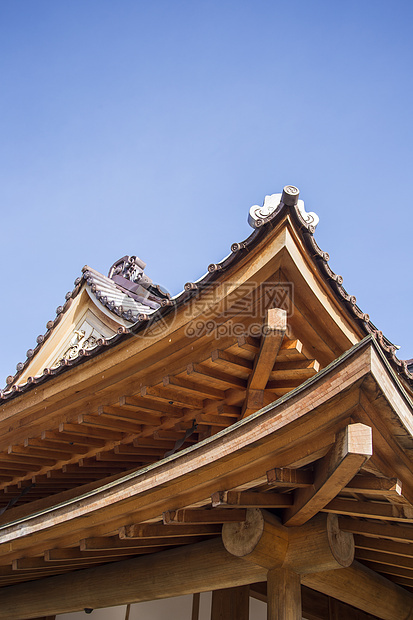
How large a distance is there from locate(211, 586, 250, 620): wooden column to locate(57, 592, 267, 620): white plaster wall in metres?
0.94

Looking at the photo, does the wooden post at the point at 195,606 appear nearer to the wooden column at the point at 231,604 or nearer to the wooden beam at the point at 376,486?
the wooden column at the point at 231,604

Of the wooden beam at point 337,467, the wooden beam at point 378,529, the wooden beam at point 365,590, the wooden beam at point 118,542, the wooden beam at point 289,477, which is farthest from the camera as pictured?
the wooden beam at point 365,590

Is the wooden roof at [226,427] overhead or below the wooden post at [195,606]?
overhead

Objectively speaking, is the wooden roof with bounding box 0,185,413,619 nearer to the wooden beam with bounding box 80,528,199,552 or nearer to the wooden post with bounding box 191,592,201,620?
the wooden beam with bounding box 80,528,199,552

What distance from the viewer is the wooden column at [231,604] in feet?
16.5

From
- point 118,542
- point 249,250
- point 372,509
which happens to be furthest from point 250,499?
point 249,250

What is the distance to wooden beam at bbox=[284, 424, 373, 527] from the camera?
2.76 metres

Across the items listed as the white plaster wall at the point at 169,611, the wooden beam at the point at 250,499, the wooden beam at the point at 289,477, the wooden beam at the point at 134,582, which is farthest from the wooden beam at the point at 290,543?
the white plaster wall at the point at 169,611

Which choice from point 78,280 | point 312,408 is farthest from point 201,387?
point 78,280

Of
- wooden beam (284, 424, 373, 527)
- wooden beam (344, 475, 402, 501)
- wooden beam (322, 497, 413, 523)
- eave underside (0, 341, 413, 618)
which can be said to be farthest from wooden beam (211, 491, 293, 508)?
wooden beam (344, 475, 402, 501)

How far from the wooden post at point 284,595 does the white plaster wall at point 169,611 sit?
2368 mm

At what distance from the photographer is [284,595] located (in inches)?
151

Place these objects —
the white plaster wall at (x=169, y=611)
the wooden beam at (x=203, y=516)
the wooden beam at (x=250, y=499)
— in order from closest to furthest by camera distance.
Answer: the wooden beam at (x=250, y=499) < the wooden beam at (x=203, y=516) < the white plaster wall at (x=169, y=611)

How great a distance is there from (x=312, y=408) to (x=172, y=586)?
2.71 metres
